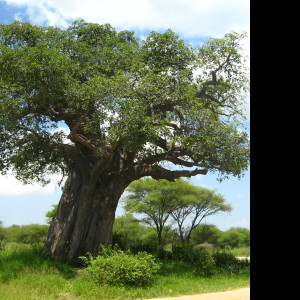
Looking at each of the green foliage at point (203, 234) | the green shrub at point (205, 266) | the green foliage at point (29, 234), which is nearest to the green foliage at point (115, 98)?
the green shrub at point (205, 266)

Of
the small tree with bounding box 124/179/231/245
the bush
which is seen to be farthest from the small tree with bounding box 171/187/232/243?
the bush

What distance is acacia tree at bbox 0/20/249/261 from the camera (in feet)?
30.4

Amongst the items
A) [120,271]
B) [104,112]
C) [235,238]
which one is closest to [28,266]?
[120,271]

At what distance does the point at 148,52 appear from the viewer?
1132cm

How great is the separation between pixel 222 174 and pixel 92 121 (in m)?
4.33

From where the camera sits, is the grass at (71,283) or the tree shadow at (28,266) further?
the tree shadow at (28,266)

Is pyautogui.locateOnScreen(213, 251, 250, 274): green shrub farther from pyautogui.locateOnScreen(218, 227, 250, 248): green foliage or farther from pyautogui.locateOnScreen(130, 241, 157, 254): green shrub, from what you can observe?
pyautogui.locateOnScreen(218, 227, 250, 248): green foliage

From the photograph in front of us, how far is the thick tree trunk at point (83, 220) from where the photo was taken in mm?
10547

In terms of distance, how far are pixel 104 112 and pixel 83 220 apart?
3.40 meters

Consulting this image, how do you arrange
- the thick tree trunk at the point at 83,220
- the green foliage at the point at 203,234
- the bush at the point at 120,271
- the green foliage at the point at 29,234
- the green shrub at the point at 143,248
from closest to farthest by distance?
1. the bush at the point at 120,271
2. the thick tree trunk at the point at 83,220
3. the green shrub at the point at 143,248
4. the green foliage at the point at 29,234
5. the green foliage at the point at 203,234

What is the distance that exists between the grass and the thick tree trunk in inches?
24.7

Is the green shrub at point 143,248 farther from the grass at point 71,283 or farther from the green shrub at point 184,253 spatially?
the grass at point 71,283

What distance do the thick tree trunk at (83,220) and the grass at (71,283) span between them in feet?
2.06
